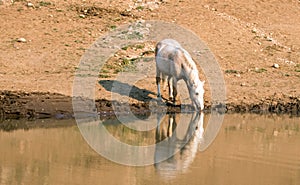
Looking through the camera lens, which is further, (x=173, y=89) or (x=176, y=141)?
(x=173, y=89)

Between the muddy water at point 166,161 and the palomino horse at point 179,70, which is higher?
the palomino horse at point 179,70

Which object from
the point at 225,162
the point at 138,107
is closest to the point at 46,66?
the point at 138,107

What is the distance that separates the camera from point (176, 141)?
13.4 meters

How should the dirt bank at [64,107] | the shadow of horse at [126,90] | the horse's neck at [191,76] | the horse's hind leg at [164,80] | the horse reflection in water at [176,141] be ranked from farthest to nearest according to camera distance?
the horse's hind leg at [164,80] → the shadow of horse at [126,90] → the horse's neck at [191,76] → the dirt bank at [64,107] → the horse reflection in water at [176,141]

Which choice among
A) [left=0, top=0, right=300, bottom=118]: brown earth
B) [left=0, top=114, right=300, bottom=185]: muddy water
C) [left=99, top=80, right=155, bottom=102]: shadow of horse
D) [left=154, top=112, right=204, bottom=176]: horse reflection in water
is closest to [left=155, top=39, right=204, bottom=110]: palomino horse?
[left=99, top=80, right=155, bottom=102]: shadow of horse

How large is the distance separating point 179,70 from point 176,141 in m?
2.69

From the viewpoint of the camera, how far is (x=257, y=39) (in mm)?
21438

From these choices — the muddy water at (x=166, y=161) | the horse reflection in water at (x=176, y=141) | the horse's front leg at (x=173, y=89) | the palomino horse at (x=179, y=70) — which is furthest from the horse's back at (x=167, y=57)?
the muddy water at (x=166, y=161)

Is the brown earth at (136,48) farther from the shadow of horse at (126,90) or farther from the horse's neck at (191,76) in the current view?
the horse's neck at (191,76)

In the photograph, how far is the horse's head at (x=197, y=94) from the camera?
15.6 metres

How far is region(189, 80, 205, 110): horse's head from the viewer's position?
1558 centimetres

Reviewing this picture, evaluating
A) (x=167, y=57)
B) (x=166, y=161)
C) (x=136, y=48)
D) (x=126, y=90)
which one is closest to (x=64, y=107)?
(x=126, y=90)

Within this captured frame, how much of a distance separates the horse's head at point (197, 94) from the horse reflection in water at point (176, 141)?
22 centimetres

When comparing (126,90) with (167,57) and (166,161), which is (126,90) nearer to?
(167,57)
